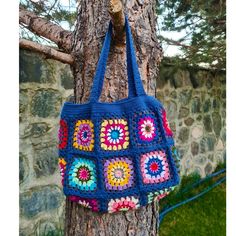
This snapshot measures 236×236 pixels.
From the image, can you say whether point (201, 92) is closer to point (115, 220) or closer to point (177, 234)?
point (177, 234)

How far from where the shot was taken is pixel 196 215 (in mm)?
2779

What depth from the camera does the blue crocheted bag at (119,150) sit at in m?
0.89

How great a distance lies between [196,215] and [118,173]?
6.84ft

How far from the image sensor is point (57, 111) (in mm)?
2195

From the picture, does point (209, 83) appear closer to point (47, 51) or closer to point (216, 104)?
point (216, 104)

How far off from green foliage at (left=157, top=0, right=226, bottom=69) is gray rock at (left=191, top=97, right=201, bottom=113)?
80 cm

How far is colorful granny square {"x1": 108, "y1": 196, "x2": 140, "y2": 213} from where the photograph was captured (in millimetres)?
→ 904

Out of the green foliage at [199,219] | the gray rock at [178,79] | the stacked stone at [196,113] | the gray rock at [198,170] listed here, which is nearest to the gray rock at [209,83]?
the stacked stone at [196,113]

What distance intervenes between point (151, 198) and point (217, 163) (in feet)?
10.2

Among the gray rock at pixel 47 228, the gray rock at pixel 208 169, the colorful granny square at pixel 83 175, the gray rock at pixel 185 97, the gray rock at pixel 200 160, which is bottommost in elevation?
the gray rock at pixel 47 228

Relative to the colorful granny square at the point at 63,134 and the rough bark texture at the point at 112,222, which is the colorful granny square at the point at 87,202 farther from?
the colorful granny square at the point at 63,134

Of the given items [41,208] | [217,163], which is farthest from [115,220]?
[217,163]

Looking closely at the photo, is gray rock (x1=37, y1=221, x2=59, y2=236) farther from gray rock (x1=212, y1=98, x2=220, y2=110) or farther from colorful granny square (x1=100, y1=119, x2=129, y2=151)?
gray rock (x1=212, y1=98, x2=220, y2=110)

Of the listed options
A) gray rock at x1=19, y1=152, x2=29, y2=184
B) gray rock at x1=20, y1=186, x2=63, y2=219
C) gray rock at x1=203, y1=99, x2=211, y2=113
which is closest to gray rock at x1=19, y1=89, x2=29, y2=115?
gray rock at x1=19, y1=152, x2=29, y2=184
